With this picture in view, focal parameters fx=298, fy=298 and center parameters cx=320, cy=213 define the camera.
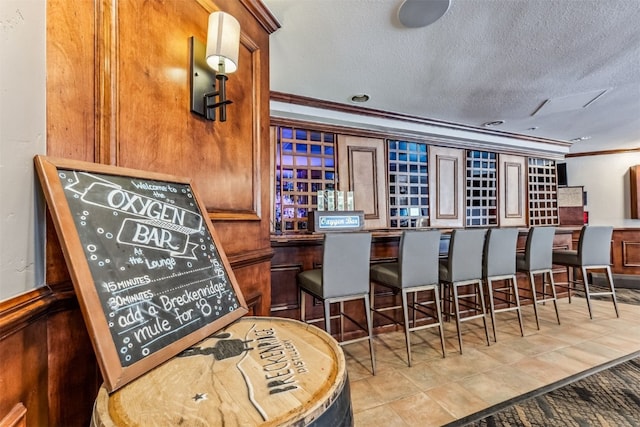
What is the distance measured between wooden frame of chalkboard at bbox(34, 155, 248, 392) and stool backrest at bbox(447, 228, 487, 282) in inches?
80.8

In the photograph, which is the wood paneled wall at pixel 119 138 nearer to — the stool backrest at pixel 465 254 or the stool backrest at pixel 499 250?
the stool backrest at pixel 465 254

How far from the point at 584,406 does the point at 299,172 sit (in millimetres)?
2847

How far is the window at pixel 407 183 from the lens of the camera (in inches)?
148

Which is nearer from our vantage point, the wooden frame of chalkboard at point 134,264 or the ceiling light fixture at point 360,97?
the wooden frame of chalkboard at point 134,264

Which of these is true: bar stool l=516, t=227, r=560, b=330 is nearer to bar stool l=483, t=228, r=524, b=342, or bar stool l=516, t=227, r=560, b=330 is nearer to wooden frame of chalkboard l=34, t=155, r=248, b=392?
bar stool l=483, t=228, r=524, b=342

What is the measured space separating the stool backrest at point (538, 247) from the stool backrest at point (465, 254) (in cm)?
78

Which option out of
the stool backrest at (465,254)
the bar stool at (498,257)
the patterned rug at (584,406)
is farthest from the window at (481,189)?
the patterned rug at (584,406)

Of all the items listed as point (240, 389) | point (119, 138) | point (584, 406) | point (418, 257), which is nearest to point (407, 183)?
point (418, 257)

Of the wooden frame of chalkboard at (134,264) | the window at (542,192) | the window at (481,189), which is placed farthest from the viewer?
the window at (542,192)

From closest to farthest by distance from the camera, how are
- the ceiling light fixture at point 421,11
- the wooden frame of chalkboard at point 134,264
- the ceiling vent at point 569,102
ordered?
the wooden frame of chalkboard at point 134,264 < the ceiling light fixture at point 421,11 < the ceiling vent at point 569,102

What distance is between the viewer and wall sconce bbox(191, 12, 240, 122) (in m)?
1.15

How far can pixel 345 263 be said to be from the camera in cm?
207

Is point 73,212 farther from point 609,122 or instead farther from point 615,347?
point 609,122

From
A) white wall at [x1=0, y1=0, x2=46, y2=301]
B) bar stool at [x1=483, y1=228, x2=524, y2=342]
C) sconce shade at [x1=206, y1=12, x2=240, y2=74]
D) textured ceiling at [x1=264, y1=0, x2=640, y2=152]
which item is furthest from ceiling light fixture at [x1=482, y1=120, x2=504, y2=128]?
white wall at [x1=0, y1=0, x2=46, y2=301]
